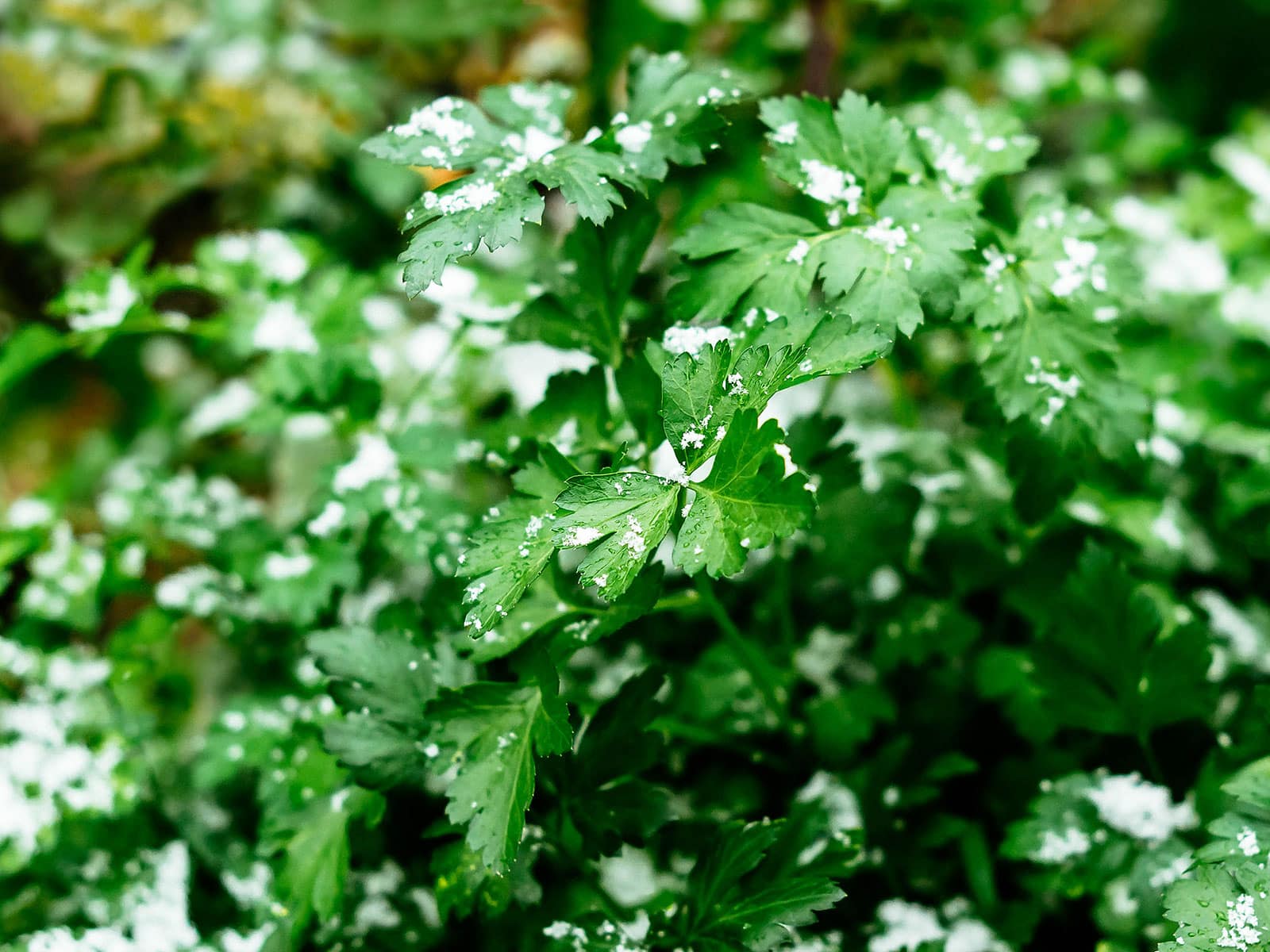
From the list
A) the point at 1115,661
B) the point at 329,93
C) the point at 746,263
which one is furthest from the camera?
the point at 329,93

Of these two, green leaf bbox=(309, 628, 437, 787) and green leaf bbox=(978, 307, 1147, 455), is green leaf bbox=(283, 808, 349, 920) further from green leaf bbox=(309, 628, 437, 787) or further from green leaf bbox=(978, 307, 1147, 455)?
green leaf bbox=(978, 307, 1147, 455)

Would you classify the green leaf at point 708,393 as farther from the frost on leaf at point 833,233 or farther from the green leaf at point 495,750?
the green leaf at point 495,750

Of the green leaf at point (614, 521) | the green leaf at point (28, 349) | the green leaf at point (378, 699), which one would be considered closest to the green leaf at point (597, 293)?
the green leaf at point (614, 521)

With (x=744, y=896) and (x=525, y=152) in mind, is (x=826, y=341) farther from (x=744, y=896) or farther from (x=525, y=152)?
(x=744, y=896)

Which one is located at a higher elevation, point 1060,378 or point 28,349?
point 1060,378

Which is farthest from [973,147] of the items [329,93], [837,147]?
[329,93]

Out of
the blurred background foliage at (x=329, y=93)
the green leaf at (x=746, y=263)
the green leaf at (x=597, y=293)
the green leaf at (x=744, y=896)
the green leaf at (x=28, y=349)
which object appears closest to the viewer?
the green leaf at (x=744, y=896)

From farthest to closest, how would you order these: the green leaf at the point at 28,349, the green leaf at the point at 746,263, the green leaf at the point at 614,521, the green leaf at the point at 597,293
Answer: the green leaf at the point at 28,349
the green leaf at the point at 597,293
the green leaf at the point at 746,263
the green leaf at the point at 614,521

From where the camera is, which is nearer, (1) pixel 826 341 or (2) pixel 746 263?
(1) pixel 826 341
